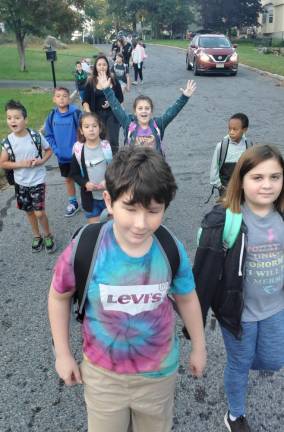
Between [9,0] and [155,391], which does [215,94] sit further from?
[155,391]

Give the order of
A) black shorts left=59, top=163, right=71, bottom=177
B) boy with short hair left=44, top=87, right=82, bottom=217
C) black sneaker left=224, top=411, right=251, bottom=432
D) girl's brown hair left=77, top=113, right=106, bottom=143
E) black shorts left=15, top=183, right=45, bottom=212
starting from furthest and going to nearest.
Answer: black shorts left=59, top=163, right=71, bottom=177
boy with short hair left=44, top=87, right=82, bottom=217
black shorts left=15, top=183, right=45, bottom=212
girl's brown hair left=77, top=113, right=106, bottom=143
black sneaker left=224, top=411, right=251, bottom=432

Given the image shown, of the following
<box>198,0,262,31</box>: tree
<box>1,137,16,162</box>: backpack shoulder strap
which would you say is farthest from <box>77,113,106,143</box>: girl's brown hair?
<box>198,0,262,31</box>: tree

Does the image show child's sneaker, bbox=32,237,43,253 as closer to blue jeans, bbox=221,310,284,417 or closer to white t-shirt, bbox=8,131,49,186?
white t-shirt, bbox=8,131,49,186

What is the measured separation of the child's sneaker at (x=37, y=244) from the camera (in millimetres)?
4699

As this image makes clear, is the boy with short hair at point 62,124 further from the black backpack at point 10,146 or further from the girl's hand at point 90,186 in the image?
the girl's hand at point 90,186

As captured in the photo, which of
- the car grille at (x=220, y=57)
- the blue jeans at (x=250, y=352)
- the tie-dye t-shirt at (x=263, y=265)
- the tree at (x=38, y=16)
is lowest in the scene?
the blue jeans at (x=250, y=352)

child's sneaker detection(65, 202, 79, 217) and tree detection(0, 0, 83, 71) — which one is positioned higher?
tree detection(0, 0, 83, 71)

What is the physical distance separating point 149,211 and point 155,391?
824 millimetres

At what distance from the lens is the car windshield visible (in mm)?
19406

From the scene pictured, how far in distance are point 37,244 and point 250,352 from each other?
3024mm

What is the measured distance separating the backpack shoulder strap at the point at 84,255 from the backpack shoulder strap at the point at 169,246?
25cm

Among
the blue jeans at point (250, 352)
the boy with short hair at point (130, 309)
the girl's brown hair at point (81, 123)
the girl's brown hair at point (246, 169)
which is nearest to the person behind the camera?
the boy with short hair at point (130, 309)

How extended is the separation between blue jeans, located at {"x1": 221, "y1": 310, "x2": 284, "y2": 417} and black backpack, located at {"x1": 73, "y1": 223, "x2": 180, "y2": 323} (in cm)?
78

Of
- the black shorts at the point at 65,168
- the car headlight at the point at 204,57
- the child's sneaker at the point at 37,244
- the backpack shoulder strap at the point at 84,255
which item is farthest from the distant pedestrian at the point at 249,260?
the car headlight at the point at 204,57
